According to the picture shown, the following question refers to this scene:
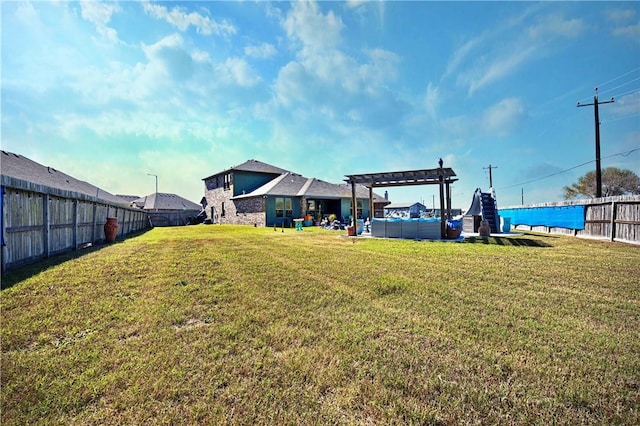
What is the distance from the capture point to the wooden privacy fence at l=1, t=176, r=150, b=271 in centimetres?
584

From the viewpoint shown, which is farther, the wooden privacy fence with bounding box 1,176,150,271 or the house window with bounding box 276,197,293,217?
the house window with bounding box 276,197,293,217

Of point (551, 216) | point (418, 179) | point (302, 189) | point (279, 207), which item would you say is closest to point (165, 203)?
point (279, 207)

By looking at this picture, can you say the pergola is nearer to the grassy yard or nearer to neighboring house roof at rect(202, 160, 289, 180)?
the grassy yard

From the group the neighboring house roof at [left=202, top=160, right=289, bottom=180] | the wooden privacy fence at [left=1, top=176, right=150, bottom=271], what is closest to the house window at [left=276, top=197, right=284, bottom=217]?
the neighboring house roof at [left=202, top=160, right=289, bottom=180]

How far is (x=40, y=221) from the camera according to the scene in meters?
7.05

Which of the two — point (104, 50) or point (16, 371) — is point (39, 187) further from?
point (16, 371)

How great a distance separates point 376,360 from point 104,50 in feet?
35.3

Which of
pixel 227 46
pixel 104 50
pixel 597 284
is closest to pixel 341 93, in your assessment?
pixel 227 46

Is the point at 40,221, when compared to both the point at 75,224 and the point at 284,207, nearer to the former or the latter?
the point at 75,224

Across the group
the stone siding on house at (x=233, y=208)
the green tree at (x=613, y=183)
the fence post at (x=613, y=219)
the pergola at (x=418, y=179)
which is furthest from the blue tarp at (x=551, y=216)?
the stone siding on house at (x=233, y=208)

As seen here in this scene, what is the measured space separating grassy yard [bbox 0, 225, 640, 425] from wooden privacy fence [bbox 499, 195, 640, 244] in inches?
368

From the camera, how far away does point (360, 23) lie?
14484 millimetres

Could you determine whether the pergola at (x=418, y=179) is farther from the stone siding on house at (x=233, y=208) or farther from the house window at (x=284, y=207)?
the stone siding on house at (x=233, y=208)

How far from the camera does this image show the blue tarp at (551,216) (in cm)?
1501
